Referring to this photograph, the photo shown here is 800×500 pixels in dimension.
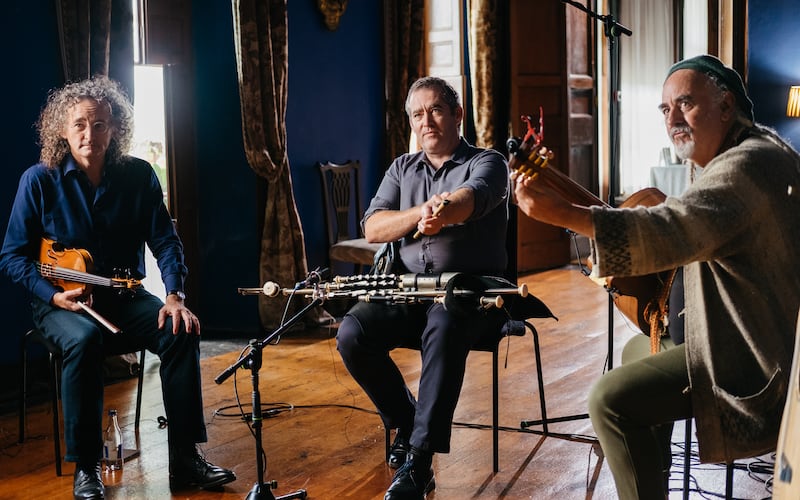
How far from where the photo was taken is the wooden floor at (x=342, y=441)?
116 inches

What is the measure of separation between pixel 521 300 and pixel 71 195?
1.58m

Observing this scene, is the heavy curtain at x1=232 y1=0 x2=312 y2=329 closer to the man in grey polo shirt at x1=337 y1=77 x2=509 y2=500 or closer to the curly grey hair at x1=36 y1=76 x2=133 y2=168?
the curly grey hair at x1=36 y1=76 x2=133 y2=168

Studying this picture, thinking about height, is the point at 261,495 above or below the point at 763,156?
below

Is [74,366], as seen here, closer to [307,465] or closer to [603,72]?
[307,465]

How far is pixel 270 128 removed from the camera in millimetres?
5379

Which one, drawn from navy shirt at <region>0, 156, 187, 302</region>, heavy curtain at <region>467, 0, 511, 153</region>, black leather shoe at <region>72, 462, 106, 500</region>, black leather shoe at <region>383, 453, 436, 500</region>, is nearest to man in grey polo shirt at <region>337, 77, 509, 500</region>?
black leather shoe at <region>383, 453, 436, 500</region>

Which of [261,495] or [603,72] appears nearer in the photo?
[261,495]

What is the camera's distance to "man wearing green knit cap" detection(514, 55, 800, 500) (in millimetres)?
1865

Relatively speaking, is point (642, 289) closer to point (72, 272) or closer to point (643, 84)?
point (72, 272)

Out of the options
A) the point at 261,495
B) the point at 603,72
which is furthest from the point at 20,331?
the point at 603,72

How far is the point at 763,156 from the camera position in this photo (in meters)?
1.94

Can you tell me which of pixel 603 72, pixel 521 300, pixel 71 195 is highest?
pixel 603 72

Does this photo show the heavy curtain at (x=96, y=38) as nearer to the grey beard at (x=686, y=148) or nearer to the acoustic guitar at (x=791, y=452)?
the grey beard at (x=686, y=148)

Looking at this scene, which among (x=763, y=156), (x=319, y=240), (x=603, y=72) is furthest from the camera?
(x=603, y=72)
